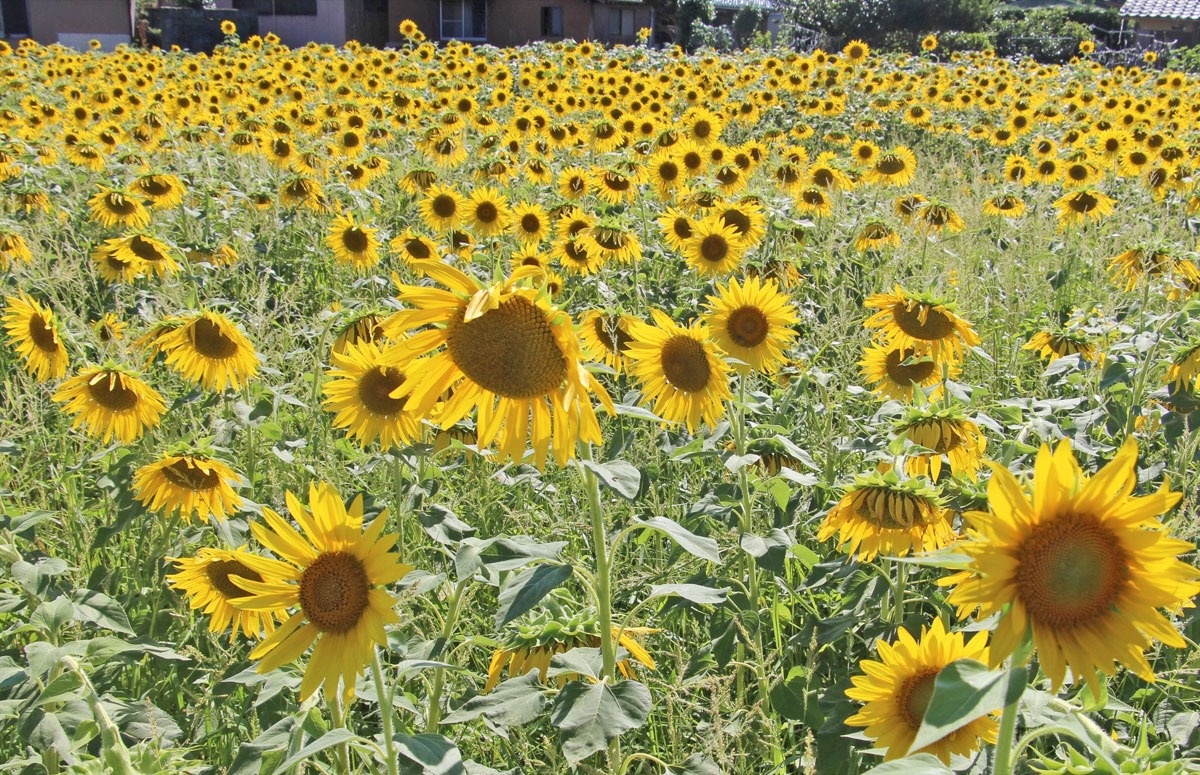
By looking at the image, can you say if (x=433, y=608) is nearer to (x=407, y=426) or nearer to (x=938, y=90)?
(x=407, y=426)

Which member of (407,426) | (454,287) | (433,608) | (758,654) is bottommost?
(433,608)

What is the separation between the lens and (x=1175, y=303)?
4176 millimetres

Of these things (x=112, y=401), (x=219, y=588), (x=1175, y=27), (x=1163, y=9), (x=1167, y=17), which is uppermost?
(x=1163, y=9)

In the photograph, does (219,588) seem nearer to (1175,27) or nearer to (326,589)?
(326,589)

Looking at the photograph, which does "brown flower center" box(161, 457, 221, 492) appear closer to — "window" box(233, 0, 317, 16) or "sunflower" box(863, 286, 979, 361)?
"sunflower" box(863, 286, 979, 361)

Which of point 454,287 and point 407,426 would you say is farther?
point 407,426

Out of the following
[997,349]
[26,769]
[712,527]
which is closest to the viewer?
[26,769]

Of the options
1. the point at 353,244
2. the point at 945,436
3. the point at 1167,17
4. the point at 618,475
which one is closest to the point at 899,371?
the point at 945,436

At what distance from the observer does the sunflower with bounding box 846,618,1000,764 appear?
1547mm

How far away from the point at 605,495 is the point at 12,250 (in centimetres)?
321

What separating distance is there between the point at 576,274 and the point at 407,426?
2848 mm

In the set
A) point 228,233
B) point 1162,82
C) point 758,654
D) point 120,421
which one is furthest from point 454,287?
point 1162,82

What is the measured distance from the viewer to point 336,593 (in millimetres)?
1474

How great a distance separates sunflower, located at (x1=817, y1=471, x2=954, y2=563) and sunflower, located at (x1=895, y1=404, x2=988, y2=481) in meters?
0.13
